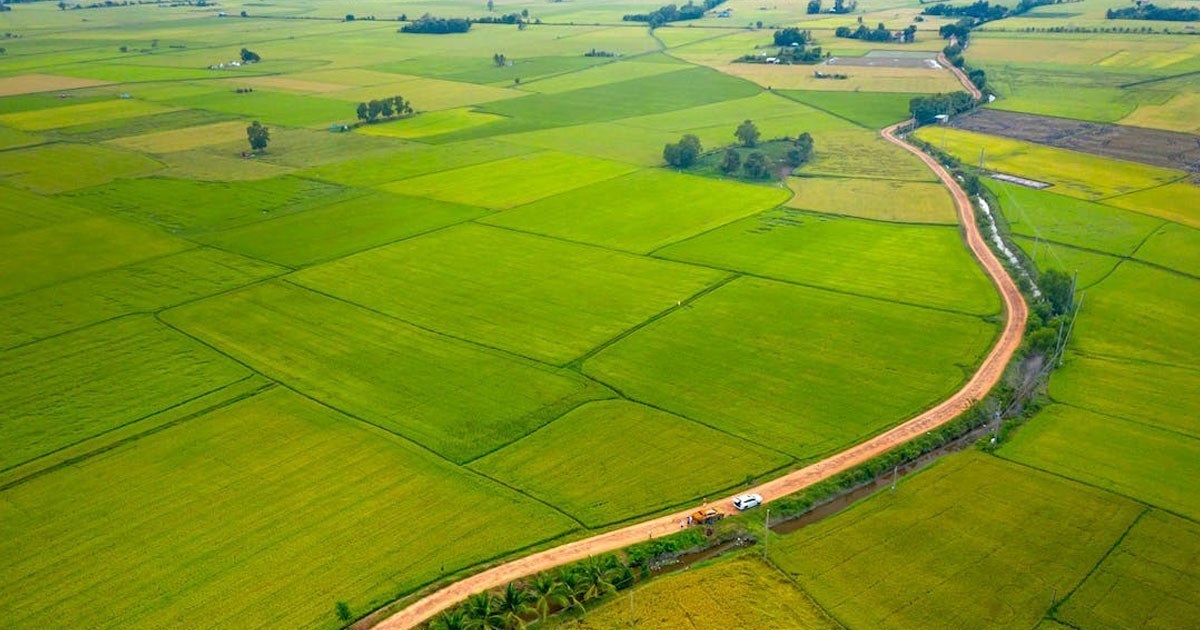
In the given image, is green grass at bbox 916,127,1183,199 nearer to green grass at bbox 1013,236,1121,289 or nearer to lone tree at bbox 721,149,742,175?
green grass at bbox 1013,236,1121,289

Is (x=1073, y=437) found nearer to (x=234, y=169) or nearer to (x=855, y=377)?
(x=855, y=377)

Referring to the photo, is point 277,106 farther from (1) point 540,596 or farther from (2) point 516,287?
(1) point 540,596

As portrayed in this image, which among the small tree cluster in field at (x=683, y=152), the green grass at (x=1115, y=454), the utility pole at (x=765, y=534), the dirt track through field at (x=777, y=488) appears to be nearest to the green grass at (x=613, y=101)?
the small tree cluster in field at (x=683, y=152)

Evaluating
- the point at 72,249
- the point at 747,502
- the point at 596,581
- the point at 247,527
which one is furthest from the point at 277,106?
the point at 596,581

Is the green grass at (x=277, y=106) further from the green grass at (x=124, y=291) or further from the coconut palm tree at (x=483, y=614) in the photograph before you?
the coconut palm tree at (x=483, y=614)

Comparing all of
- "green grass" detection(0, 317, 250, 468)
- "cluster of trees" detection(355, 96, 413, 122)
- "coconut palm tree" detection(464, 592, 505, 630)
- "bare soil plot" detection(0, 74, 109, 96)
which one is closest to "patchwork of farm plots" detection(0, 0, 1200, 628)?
"green grass" detection(0, 317, 250, 468)
